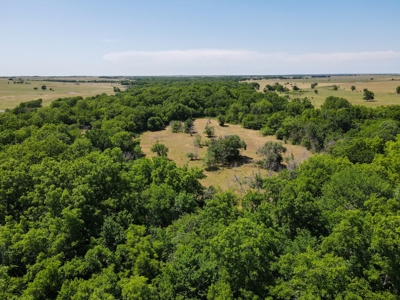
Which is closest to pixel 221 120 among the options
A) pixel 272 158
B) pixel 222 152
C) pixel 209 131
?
pixel 209 131

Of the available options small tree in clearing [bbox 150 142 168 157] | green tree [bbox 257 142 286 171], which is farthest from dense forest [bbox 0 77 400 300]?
small tree in clearing [bbox 150 142 168 157]

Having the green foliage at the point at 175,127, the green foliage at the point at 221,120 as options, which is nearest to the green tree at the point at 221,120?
the green foliage at the point at 221,120

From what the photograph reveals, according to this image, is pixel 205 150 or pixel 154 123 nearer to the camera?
pixel 205 150

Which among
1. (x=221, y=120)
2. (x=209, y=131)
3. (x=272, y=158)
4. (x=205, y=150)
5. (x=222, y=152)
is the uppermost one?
(x=221, y=120)

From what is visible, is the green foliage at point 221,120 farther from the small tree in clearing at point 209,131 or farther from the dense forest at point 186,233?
the dense forest at point 186,233

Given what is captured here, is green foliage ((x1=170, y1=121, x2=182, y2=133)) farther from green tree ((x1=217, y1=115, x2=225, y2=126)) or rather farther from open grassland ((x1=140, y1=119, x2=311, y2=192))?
green tree ((x1=217, y1=115, x2=225, y2=126))

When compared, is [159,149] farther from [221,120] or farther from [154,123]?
[221,120]

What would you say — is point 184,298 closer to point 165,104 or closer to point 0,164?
point 0,164

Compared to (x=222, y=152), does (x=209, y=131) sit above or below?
above
